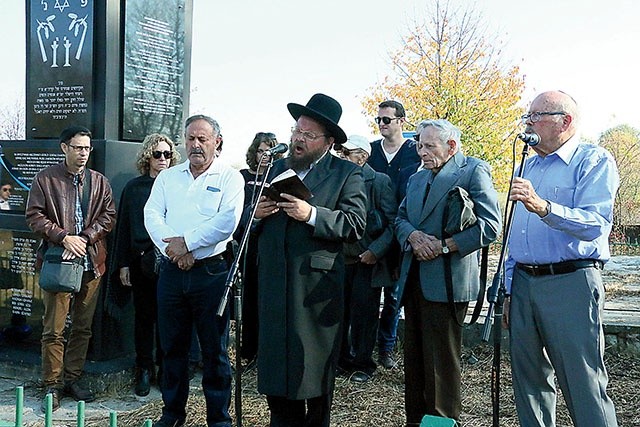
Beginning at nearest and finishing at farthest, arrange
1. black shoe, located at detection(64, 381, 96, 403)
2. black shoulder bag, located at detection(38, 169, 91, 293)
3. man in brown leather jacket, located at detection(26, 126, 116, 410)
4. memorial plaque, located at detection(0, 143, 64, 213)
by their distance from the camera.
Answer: black shoulder bag, located at detection(38, 169, 91, 293) → man in brown leather jacket, located at detection(26, 126, 116, 410) → black shoe, located at detection(64, 381, 96, 403) → memorial plaque, located at detection(0, 143, 64, 213)

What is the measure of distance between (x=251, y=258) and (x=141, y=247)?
0.88 metres

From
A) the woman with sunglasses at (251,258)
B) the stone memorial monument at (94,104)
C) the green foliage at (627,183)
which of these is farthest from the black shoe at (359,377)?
the green foliage at (627,183)

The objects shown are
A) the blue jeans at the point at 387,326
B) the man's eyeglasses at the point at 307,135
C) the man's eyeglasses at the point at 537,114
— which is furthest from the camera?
the blue jeans at the point at 387,326

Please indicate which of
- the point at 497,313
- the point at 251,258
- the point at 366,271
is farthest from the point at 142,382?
the point at 497,313

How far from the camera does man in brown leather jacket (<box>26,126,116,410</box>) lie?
208 inches

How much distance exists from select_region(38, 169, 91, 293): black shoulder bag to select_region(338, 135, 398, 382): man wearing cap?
1980 millimetres

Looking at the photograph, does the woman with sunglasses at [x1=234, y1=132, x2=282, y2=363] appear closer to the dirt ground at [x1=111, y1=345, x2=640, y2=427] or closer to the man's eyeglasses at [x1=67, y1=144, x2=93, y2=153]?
the dirt ground at [x1=111, y1=345, x2=640, y2=427]

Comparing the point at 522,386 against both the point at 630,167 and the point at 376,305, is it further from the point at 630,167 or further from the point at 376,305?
the point at 630,167

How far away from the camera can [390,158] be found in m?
6.33

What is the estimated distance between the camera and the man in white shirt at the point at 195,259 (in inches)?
183

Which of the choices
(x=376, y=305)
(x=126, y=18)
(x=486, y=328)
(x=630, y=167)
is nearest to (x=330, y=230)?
(x=486, y=328)

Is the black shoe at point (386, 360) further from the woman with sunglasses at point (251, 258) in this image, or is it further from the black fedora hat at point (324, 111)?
the black fedora hat at point (324, 111)

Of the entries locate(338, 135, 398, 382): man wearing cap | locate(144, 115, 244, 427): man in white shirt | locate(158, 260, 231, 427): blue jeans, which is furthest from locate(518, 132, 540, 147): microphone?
locate(158, 260, 231, 427): blue jeans

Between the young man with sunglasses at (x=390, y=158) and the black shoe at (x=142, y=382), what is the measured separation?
200 centimetres
